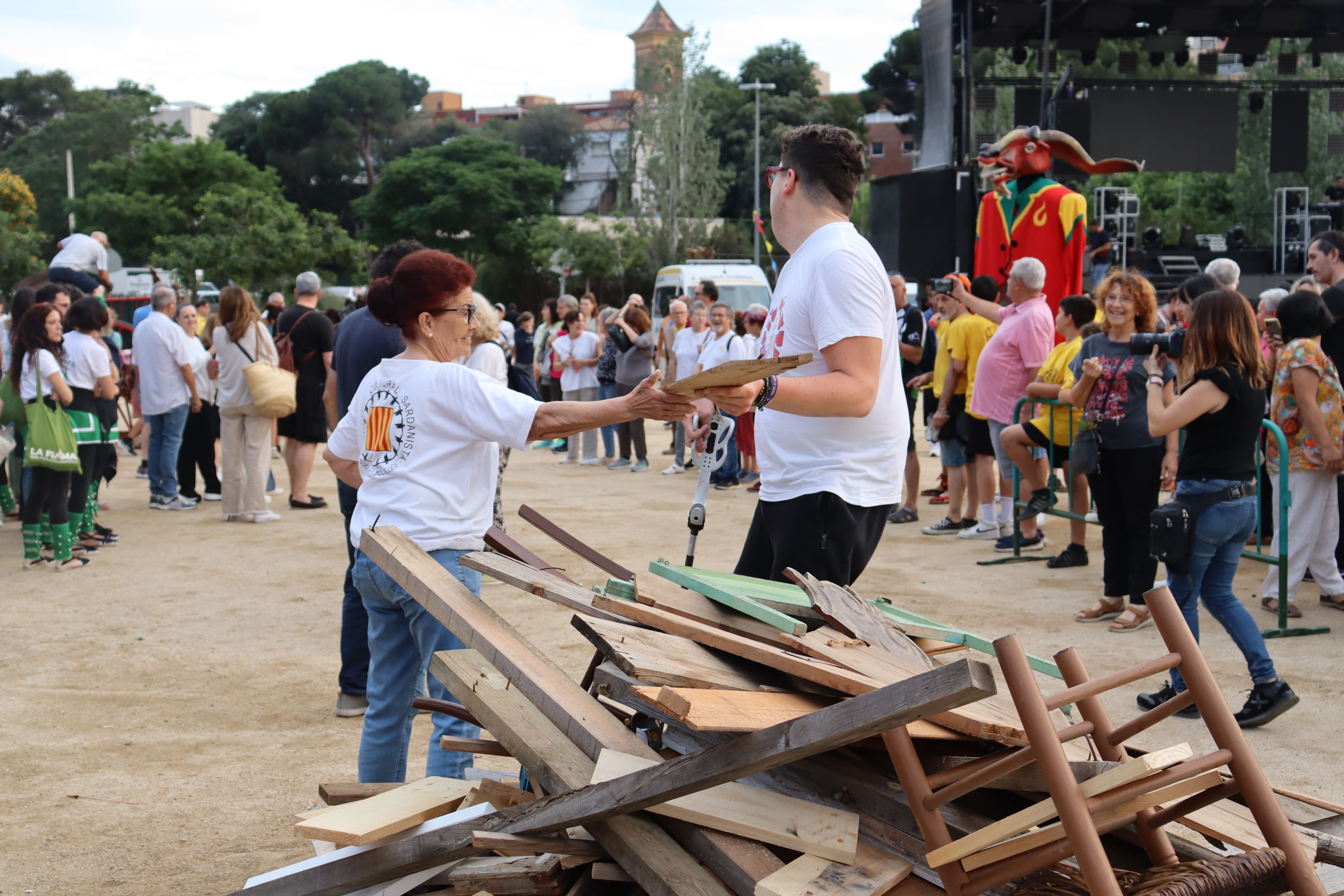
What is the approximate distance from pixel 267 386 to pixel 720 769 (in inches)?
314

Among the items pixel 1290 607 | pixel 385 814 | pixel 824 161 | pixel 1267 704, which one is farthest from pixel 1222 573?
pixel 385 814

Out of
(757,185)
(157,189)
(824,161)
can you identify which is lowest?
(824,161)

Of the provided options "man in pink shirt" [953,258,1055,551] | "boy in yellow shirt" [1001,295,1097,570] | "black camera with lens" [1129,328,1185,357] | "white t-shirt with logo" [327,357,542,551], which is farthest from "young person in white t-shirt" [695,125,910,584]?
"man in pink shirt" [953,258,1055,551]

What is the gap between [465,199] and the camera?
181 ft

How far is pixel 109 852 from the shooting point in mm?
3705

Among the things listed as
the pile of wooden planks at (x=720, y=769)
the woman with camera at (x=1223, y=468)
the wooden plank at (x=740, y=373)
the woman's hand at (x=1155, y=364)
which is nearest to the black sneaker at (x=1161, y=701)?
the woman with camera at (x=1223, y=468)

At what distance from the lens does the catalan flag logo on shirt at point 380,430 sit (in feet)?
10.6

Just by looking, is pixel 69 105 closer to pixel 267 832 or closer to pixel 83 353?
pixel 83 353

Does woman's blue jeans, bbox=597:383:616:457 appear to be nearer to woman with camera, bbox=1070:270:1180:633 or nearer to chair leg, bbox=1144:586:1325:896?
woman with camera, bbox=1070:270:1180:633

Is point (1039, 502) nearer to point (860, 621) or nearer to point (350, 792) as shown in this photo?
point (860, 621)

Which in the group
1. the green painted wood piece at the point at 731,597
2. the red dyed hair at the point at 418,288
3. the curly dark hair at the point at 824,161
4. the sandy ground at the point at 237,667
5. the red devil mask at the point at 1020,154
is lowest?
the sandy ground at the point at 237,667

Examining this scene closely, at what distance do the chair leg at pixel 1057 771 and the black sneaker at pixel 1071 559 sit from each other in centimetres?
604

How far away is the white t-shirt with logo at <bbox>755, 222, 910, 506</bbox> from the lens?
2951 millimetres

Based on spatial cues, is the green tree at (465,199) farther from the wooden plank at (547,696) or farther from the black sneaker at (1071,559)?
the wooden plank at (547,696)
